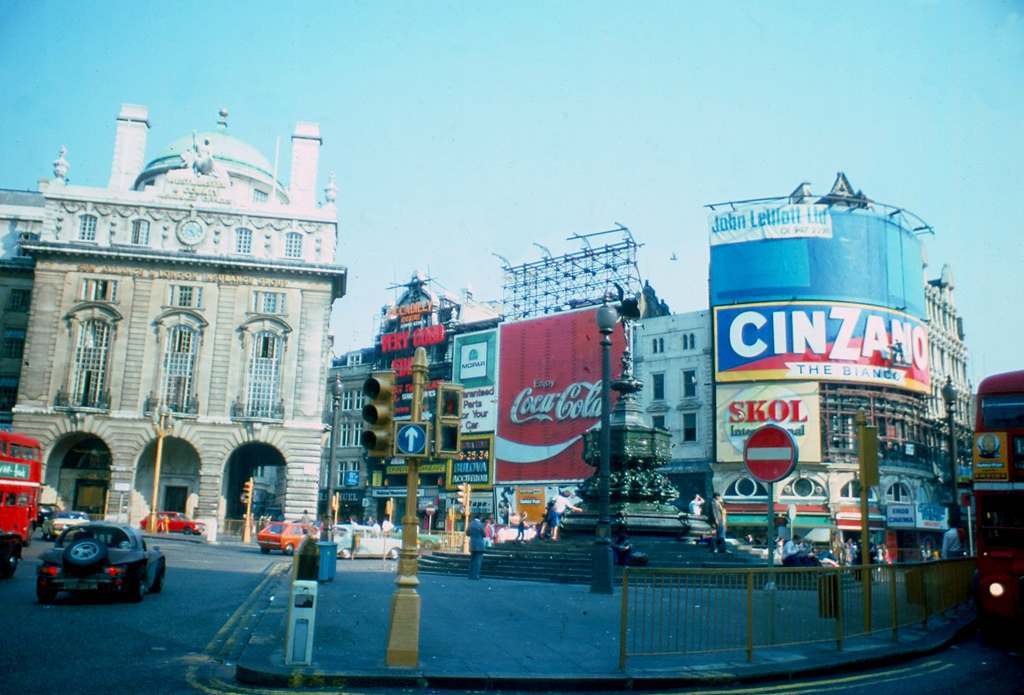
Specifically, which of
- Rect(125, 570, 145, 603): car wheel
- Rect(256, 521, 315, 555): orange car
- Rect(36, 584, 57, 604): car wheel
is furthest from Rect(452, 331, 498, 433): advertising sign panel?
Rect(36, 584, 57, 604): car wheel

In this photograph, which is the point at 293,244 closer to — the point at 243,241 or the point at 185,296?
the point at 243,241

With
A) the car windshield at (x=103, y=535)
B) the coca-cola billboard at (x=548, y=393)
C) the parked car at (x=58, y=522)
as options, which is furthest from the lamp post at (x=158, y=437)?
the car windshield at (x=103, y=535)

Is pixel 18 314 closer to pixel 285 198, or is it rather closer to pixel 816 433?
pixel 285 198

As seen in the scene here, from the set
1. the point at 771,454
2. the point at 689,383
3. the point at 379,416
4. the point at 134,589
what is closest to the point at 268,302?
the point at 689,383

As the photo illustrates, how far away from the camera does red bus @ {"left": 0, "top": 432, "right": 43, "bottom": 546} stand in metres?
23.9

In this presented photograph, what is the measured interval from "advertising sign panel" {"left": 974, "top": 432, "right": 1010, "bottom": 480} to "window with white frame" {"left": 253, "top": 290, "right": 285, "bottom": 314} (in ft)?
145

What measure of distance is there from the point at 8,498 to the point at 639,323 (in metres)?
42.3

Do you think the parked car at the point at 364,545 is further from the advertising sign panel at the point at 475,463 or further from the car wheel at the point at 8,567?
the advertising sign panel at the point at 475,463

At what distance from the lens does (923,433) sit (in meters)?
54.4

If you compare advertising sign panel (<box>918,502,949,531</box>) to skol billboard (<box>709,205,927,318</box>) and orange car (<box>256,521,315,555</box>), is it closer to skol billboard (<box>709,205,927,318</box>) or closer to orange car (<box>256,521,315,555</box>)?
skol billboard (<box>709,205,927,318</box>)

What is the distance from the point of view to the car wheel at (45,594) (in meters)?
14.1

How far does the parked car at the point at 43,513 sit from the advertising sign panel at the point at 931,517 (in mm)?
46416

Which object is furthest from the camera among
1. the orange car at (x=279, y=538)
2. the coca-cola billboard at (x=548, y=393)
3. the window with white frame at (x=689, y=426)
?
the coca-cola billboard at (x=548, y=393)

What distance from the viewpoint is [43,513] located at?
1619 inches
